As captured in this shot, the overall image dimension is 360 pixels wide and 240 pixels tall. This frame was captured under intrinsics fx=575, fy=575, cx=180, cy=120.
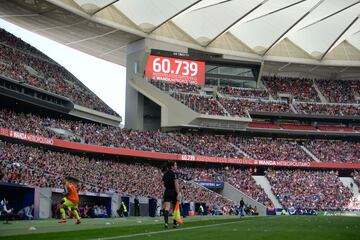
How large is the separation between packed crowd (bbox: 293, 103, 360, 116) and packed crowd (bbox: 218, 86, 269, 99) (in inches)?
177

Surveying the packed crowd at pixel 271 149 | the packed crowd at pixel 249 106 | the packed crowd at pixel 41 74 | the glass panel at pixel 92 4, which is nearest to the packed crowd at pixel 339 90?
the packed crowd at pixel 249 106

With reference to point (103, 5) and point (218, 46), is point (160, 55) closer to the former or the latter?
point (218, 46)

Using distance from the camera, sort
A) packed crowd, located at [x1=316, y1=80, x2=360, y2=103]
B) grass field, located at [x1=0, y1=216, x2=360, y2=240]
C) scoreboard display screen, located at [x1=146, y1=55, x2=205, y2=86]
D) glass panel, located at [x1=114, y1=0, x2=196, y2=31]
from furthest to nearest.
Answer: packed crowd, located at [x1=316, y1=80, x2=360, y2=103]
scoreboard display screen, located at [x1=146, y1=55, x2=205, y2=86]
glass panel, located at [x1=114, y1=0, x2=196, y2=31]
grass field, located at [x1=0, y1=216, x2=360, y2=240]

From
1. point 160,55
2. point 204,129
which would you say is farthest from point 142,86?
point 204,129

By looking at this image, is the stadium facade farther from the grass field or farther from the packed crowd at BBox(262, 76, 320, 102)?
the grass field

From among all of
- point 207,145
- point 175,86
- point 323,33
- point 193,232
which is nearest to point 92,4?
point 175,86

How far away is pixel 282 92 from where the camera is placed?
254 feet

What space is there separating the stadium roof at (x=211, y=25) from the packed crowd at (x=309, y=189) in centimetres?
1494

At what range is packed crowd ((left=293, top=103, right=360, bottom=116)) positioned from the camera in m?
74.2

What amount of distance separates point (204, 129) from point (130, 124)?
347 inches

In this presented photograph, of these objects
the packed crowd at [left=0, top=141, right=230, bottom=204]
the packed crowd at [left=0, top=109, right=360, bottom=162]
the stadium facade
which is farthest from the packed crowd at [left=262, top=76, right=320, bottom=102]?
the packed crowd at [left=0, top=141, right=230, bottom=204]

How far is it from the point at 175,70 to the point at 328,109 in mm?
21747

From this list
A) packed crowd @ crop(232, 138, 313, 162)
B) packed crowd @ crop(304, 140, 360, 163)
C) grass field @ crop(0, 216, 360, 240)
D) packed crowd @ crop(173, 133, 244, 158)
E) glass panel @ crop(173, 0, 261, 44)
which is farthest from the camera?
packed crowd @ crop(304, 140, 360, 163)

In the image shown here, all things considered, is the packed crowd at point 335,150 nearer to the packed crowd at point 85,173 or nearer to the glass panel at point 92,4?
the packed crowd at point 85,173
